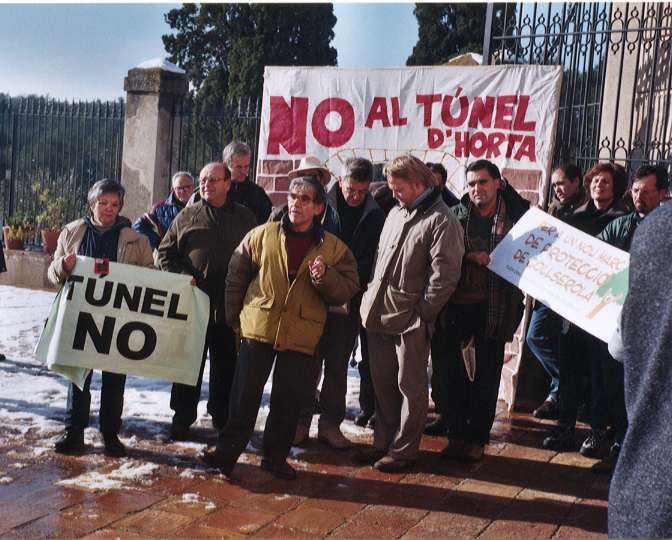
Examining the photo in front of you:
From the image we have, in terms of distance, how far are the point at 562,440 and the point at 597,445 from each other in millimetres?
251

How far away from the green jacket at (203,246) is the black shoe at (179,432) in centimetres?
78

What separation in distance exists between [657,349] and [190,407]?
454cm

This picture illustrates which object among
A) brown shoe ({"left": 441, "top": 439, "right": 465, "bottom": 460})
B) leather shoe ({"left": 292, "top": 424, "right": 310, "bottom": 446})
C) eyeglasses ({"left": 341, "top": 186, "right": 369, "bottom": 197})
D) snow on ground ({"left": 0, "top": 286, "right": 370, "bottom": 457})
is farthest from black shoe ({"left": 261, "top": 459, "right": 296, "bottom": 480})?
eyeglasses ({"left": 341, "top": 186, "right": 369, "bottom": 197})

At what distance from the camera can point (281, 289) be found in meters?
5.15

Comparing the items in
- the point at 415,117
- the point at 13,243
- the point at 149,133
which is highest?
the point at 149,133

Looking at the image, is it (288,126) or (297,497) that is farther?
(288,126)

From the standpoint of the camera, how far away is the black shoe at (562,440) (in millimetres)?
6094

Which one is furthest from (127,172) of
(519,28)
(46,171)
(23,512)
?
(23,512)

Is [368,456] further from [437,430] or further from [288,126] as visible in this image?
[288,126]

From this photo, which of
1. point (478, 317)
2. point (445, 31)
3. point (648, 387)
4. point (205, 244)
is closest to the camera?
point (648, 387)

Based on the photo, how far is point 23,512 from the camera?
4453 millimetres

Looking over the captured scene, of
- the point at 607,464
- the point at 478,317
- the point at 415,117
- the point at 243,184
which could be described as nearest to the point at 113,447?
the point at 243,184

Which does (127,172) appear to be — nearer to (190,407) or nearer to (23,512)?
(190,407)

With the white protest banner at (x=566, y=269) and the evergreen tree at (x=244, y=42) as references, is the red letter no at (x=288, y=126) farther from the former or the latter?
the evergreen tree at (x=244, y=42)
